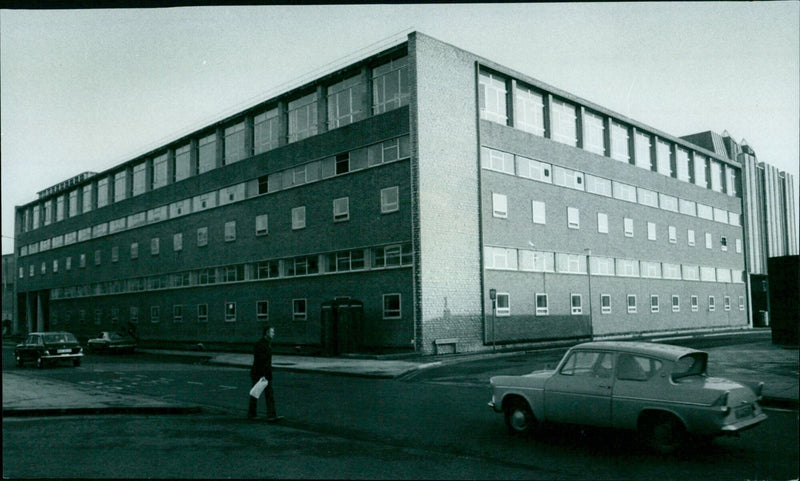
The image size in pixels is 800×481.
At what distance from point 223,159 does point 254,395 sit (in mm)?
32247

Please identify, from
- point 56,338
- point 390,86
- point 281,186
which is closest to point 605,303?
point 390,86

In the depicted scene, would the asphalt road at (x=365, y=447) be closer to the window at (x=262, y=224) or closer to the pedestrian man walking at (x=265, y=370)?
the pedestrian man walking at (x=265, y=370)

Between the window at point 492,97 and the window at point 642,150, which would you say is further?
the window at point 642,150

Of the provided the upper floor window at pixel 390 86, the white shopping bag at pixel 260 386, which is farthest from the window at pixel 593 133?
the white shopping bag at pixel 260 386

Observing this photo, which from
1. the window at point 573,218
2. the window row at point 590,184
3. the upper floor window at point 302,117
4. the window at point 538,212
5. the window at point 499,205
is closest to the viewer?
the window at point 499,205

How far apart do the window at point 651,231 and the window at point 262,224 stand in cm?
2522

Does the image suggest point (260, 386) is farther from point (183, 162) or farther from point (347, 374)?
point (183, 162)

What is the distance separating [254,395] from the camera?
39.7ft

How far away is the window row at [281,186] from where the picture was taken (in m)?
30.0

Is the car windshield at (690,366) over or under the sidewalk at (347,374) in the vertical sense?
over

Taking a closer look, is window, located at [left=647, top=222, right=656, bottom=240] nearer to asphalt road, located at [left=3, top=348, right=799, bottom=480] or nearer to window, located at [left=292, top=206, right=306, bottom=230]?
window, located at [left=292, top=206, right=306, bottom=230]

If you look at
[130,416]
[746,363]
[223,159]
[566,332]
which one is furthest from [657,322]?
[130,416]

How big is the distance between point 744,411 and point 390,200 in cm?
2244

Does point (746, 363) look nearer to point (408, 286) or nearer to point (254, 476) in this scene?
point (408, 286)
